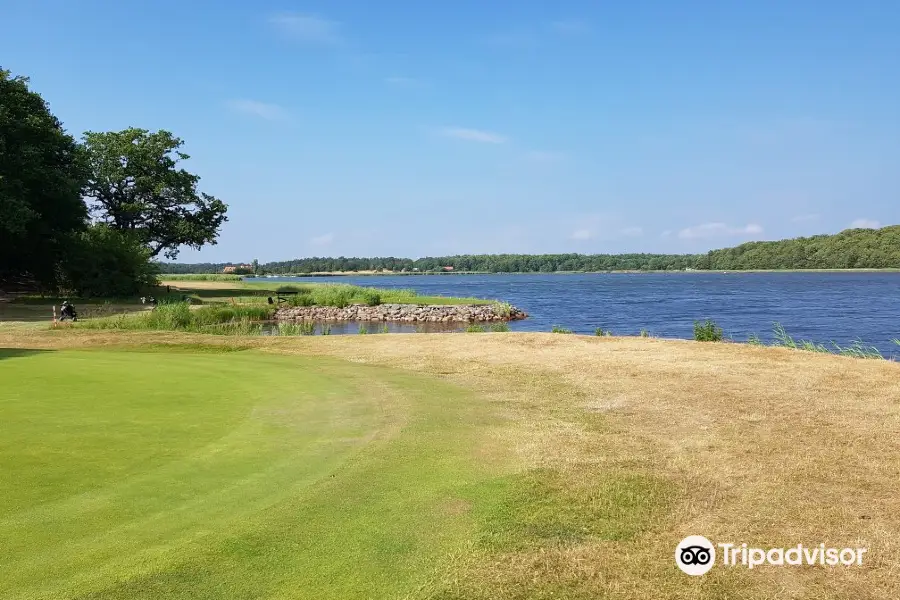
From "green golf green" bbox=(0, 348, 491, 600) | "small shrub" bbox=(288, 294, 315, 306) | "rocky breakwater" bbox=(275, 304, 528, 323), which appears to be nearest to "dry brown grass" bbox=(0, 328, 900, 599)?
"green golf green" bbox=(0, 348, 491, 600)

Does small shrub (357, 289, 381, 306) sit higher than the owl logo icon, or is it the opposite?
the owl logo icon

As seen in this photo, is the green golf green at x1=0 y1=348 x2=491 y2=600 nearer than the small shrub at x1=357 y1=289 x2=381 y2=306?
Yes

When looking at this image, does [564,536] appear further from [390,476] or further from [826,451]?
[826,451]

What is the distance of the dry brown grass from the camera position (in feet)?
15.1

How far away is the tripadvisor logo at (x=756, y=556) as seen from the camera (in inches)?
191

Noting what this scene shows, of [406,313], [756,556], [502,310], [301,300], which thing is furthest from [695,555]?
[301,300]

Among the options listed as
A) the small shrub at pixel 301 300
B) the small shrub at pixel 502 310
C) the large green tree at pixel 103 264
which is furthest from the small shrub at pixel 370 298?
the large green tree at pixel 103 264

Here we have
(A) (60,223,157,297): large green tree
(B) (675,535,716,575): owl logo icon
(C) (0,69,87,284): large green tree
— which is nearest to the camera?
(B) (675,535,716,575): owl logo icon

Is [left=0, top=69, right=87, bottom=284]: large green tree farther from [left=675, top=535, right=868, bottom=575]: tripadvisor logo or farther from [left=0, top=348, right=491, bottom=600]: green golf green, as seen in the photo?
[left=675, top=535, right=868, bottom=575]: tripadvisor logo

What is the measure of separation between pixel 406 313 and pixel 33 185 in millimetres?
26130

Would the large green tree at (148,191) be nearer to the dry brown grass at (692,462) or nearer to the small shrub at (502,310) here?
the small shrub at (502,310)

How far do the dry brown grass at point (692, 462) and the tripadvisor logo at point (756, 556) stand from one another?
0.09 meters

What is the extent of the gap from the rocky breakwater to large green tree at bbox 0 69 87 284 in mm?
16126

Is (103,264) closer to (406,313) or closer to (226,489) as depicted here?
(406,313)
